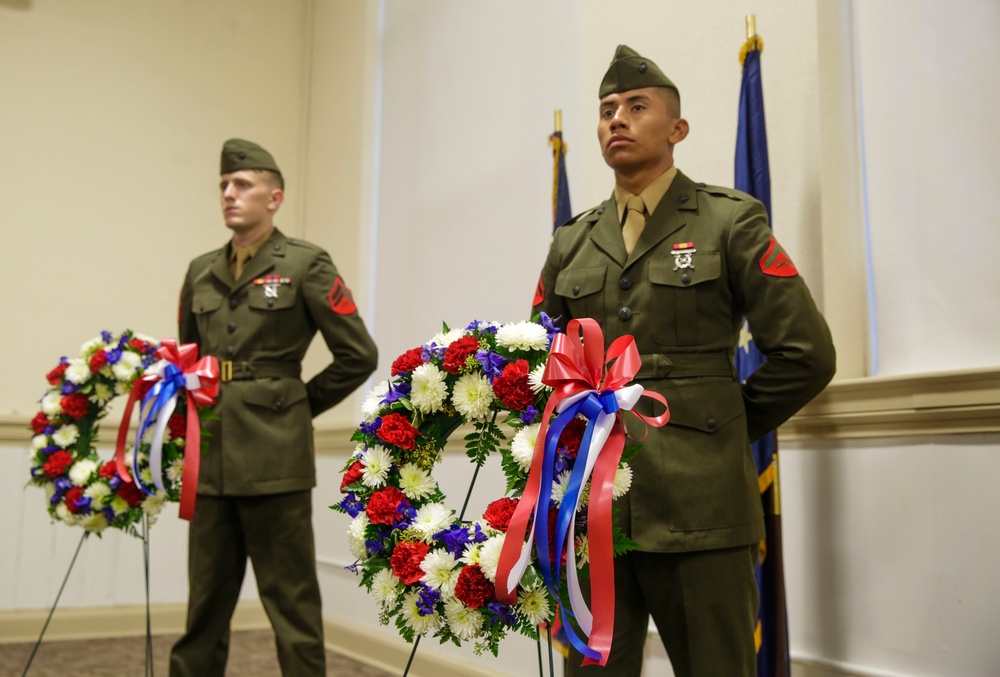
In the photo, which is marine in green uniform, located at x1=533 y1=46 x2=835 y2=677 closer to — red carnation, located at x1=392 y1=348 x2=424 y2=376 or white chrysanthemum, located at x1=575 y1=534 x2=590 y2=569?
white chrysanthemum, located at x1=575 y1=534 x2=590 y2=569

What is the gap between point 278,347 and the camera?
3.05 meters

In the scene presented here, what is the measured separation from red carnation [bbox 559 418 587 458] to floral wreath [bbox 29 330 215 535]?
1632 millimetres

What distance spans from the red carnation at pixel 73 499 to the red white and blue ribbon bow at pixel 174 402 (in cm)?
16

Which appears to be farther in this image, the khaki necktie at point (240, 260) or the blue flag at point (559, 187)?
the blue flag at point (559, 187)

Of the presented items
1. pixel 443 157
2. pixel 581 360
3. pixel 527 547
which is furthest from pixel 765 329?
pixel 443 157

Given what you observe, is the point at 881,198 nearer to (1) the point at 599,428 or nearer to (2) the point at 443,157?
(1) the point at 599,428

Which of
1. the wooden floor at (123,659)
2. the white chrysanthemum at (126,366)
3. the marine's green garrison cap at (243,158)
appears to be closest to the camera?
the white chrysanthemum at (126,366)

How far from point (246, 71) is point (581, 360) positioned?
5056mm

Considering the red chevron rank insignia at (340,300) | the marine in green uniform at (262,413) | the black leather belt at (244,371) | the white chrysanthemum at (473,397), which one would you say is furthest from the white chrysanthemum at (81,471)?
the white chrysanthemum at (473,397)

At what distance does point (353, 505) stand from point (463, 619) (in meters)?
0.33

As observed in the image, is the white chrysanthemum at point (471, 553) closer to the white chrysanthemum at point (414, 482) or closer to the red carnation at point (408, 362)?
the white chrysanthemum at point (414, 482)

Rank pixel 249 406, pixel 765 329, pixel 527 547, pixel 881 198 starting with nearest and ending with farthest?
pixel 527 547
pixel 765 329
pixel 881 198
pixel 249 406

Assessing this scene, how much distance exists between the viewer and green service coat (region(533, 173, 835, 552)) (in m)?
1.84

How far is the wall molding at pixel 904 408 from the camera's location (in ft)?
6.97
